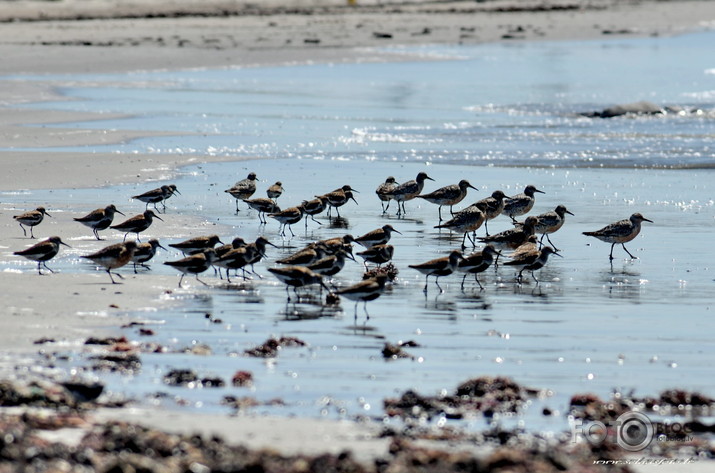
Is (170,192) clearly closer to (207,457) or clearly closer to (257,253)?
(257,253)

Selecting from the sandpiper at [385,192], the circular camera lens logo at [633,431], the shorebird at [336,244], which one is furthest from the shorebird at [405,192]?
the circular camera lens logo at [633,431]

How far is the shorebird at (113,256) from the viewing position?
42.0 ft

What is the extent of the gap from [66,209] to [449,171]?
791cm

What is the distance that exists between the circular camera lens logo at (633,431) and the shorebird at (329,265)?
5.08m

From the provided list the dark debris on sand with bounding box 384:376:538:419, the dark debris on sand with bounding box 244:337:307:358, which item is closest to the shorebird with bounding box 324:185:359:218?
the dark debris on sand with bounding box 244:337:307:358

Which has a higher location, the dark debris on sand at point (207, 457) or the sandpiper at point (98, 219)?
the sandpiper at point (98, 219)

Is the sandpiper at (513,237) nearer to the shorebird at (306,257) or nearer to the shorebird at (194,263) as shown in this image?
the shorebird at (306,257)

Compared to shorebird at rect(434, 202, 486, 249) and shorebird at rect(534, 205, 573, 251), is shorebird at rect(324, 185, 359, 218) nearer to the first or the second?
shorebird at rect(434, 202, 486, 249)

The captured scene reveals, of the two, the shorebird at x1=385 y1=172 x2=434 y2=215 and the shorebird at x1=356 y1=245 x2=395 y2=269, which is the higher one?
the shorebird at x1=385 y1=172 x2=434 y2=215

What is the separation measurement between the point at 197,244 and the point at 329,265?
73.9 inches

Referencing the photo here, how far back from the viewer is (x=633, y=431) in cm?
811

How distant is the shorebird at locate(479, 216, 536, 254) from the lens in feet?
50.0

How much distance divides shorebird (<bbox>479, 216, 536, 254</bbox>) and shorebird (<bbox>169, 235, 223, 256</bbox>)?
3622 mm

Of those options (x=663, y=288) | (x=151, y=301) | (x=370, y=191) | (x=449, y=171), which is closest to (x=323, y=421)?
(x=151, y=301)
